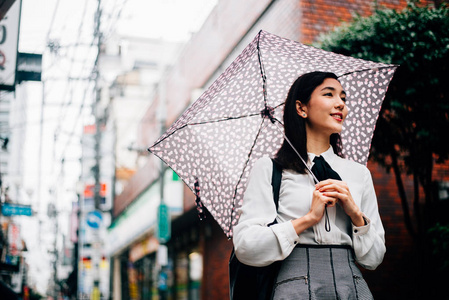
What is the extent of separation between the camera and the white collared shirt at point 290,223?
215cm

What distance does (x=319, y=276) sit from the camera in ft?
7.06

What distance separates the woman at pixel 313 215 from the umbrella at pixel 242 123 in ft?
1.74

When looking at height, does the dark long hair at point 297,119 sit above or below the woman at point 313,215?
above

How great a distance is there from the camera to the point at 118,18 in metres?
9.85

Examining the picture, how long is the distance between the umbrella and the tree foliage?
335 centimetres

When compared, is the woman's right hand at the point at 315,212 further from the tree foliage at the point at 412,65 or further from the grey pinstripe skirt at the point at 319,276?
the tree foliage at the point at 412,65

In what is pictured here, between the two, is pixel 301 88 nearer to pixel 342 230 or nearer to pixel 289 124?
pixel 289 124

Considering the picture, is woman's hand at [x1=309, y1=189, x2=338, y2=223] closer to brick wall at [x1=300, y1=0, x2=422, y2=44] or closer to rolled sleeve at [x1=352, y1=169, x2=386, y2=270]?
rolled sleeve at [x1=352, y1=169, x2=386, y2=270]

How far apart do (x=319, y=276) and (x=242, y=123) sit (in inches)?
51.0

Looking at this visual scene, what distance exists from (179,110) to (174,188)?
2356mm

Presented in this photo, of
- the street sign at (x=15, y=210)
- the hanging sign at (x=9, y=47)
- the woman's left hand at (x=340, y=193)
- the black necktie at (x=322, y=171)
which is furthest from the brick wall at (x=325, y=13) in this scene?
the street sign at (x=15, y=210)

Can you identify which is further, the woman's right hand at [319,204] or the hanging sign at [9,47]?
the hanging sign at [9,47]

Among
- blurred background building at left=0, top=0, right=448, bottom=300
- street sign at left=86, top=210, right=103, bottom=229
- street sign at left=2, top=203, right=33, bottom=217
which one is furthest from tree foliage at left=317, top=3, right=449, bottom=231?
street sign at left=86, top=210, right=103, bottom=229

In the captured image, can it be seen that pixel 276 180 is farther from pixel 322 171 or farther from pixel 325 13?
pixel 325 13
